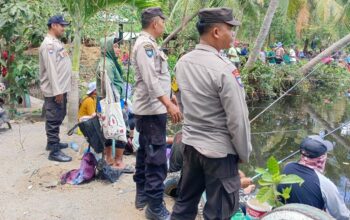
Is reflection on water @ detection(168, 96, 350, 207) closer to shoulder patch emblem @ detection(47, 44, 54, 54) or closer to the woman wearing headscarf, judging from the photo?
the woman wearing headscarf

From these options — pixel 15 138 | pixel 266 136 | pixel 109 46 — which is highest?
pixel 109 46

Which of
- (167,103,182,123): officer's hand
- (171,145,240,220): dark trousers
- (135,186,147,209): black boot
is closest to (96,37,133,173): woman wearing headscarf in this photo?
(135,186,147,209): black boot

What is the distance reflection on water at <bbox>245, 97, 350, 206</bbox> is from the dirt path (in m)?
3.29

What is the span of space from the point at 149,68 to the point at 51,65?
2.16 metres

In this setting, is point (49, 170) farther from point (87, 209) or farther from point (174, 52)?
point (174, 52)

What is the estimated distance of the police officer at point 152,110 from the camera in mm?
3584

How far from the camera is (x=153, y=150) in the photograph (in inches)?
145

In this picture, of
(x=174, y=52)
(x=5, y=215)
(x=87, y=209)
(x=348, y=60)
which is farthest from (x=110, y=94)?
(x=348, y=60)

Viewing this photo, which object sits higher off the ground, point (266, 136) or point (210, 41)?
point (210, 41)

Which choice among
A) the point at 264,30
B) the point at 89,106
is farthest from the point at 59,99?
the point at 264,30

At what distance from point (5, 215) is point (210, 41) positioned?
264 cm

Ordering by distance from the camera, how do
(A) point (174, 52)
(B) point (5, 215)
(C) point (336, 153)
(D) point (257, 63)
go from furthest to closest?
(A) point (174, 52) < (D) point (257, 63) < (C) point (336, 153) < (B) point (5, 215)

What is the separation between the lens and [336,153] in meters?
8.99

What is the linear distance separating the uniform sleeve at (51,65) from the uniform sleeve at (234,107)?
3167 mm
